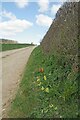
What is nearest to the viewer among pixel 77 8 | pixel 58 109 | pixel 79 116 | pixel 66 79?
pixel 79 116

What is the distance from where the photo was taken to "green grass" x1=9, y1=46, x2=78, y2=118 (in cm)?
732

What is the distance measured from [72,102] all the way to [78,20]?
2386 mm

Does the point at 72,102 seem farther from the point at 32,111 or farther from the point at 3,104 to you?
the point at 3,104

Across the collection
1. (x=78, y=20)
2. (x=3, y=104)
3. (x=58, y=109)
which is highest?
(x=78, y=20)

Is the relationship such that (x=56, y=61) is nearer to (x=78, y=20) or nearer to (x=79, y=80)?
(x=78, y=20)

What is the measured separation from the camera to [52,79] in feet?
31.0

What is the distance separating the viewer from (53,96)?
813cm

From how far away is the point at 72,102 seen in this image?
24.2 feet

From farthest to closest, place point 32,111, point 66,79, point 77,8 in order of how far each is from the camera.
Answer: point 77,8
point 66,79
point 32,111

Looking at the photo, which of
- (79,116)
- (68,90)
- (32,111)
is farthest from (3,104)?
(79,116)

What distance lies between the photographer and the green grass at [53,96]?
7.32m

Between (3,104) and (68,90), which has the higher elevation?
(68,90)

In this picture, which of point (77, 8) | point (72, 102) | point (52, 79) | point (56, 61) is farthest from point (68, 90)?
point (56, 61)

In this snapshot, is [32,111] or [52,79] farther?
[52,79]
